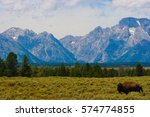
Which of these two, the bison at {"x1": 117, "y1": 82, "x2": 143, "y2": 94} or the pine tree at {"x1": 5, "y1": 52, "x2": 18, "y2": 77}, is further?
the pine tree at {"x1": 5, "y1": 52, "x2": 18, "y2": 77}

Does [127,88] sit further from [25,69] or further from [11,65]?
[11,65]

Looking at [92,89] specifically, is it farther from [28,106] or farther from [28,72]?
[28,72]

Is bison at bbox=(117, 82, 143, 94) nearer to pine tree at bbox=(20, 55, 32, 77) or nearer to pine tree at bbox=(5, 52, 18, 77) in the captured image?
pine tree at bbox=(20, 55, 32, 77)

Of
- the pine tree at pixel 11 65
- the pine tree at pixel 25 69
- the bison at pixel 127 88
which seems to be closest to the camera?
the bison at pixel 127 88

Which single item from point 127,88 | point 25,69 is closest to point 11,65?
point 25,69

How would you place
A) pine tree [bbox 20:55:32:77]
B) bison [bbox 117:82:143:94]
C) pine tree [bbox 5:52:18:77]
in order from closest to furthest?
1. bison [bbox 117:82:143:94]
2. pine tree [bbox 20:55:32:77]
3. pine tree [bbox 5:52:18:77]

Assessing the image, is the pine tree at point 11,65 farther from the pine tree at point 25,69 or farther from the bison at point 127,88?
the bison at point 127,88

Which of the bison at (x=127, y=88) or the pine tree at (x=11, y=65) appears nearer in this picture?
Answer: the bison at (x=127, y=88)

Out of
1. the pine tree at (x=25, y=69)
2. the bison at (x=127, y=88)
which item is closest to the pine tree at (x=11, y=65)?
the pine tree at (x=25, y=69)

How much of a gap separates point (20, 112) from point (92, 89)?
Answer: 21.6 metres

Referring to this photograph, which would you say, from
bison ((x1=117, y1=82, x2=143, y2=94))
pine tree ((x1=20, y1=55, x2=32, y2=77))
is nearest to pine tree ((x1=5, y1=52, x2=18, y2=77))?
pine tree ((x1=20, y1=55, x2=32, y2=77))

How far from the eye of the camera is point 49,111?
1479 centimetres

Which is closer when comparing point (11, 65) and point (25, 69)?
point (25, 69)

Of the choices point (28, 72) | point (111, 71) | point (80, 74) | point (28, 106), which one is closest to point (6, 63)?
point (28, 72)
